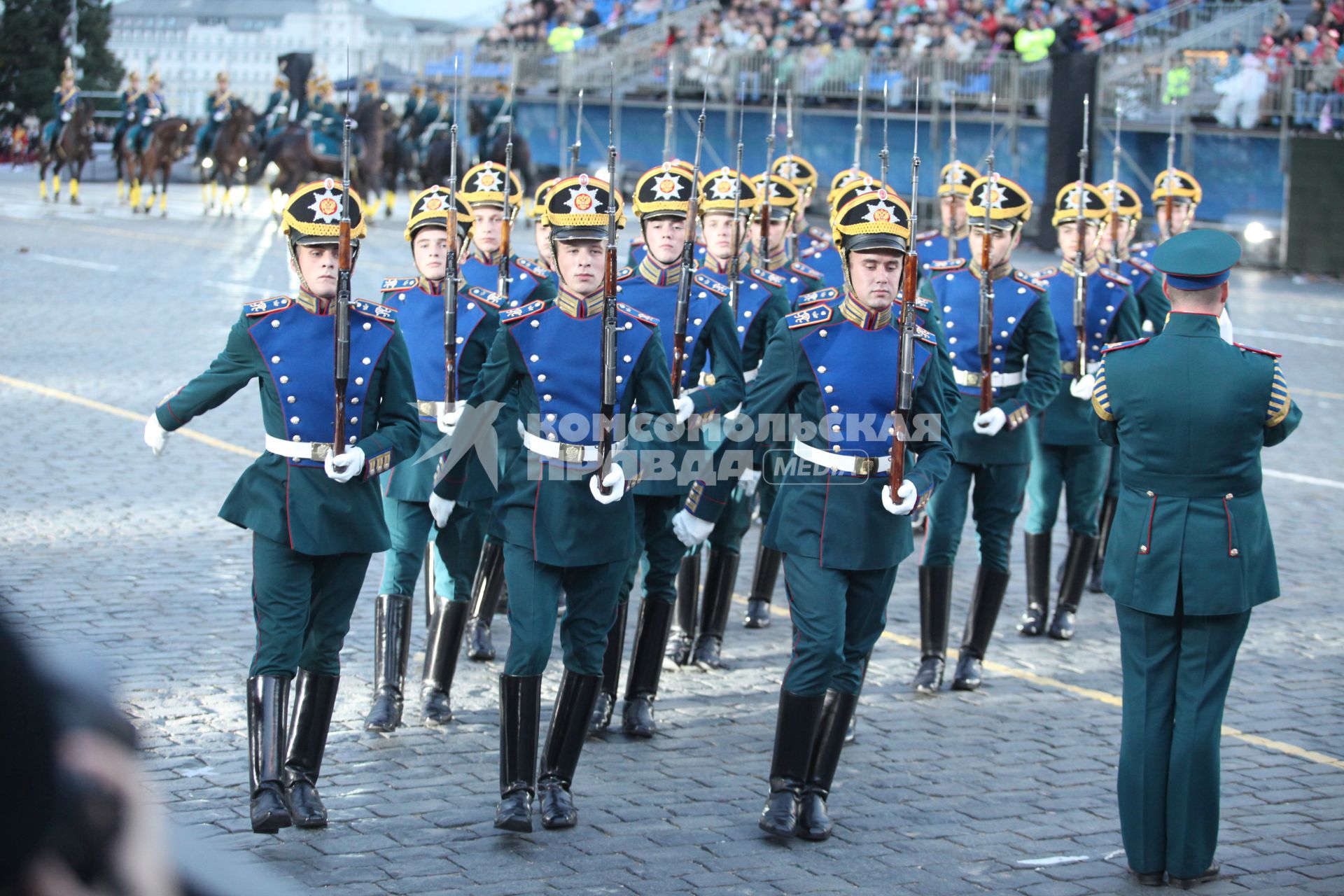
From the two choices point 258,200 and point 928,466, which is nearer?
point 928,466

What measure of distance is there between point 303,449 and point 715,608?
247 centimetres

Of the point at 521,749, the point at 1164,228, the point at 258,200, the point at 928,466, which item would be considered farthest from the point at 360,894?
the point at 258,200

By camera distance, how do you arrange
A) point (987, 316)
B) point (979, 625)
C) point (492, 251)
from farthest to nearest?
point (492, 251) < point (987, 316) < point (979, 625)

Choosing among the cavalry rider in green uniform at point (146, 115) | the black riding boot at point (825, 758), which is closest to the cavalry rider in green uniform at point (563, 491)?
the black riding boot at point (825, 758)

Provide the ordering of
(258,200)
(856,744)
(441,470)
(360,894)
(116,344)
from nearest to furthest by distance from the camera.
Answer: (360,894) → (441,470) → (856,744) → (116,344) → (258,200)

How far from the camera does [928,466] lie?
208 inches

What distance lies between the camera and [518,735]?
507 centimetres

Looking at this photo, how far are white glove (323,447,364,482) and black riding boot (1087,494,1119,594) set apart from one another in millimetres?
4593

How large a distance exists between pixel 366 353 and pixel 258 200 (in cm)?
2898

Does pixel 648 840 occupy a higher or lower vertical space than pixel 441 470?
lower

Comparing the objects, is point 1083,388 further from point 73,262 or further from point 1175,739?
point 73,262

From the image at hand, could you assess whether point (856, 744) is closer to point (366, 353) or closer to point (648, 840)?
point (648, 840)

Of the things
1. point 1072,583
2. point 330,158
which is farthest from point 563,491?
point 330,158

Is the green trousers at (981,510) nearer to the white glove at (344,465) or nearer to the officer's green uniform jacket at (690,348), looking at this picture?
the officer's green uniform jacket at (690,348)
